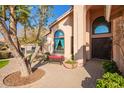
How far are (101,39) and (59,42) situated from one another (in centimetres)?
474

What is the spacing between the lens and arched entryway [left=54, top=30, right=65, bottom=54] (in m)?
17.0

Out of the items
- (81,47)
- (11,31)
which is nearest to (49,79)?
(11,31)

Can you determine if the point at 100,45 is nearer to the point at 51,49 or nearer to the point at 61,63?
the point at 61,63

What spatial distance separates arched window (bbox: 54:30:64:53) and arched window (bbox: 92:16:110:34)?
360 centimetres

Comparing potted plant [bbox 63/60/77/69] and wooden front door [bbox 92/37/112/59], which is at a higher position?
wooden front door [bbox 92/37/112/59]

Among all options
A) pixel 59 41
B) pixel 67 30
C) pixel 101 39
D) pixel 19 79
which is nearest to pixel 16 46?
pixel 19 79

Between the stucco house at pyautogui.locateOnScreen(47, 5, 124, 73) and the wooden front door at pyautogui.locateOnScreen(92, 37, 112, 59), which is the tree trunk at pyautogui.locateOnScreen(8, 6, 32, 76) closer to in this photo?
the stucco house at pyautogui.locateOnScreen(47, 5, 124, 73)

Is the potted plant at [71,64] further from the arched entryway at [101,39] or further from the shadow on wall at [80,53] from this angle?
the arched entryway at [101,39]

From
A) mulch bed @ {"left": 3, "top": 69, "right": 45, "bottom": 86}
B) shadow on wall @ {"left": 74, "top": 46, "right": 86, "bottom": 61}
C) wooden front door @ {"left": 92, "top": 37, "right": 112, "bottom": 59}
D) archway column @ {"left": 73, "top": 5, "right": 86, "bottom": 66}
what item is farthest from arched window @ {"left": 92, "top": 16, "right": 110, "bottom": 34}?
mulch bed @ {"left": 3, "top": 69, "right": 45, "bottom": 86}

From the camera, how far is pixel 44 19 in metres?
11.4
